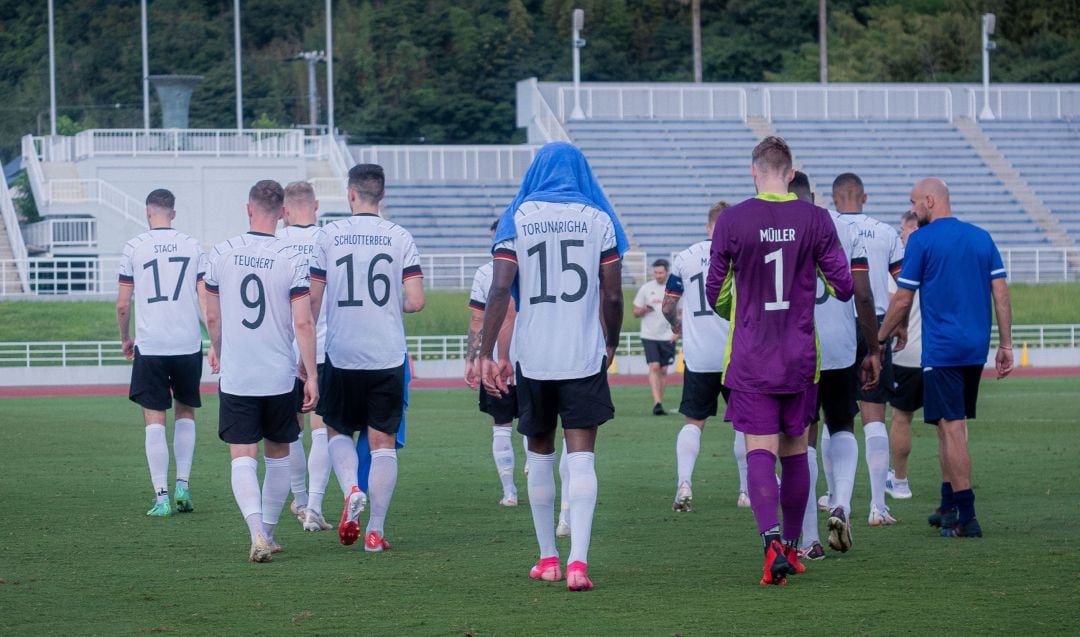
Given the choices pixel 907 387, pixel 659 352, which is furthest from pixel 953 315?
pixel 659 352

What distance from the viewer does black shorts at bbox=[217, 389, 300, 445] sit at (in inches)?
330

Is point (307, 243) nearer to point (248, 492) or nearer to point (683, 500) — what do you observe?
point (248, 492)

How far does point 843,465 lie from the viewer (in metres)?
8.52

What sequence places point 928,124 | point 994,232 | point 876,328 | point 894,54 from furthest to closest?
point 894,54 → point 928,124 → point 994,232 → point 876,328

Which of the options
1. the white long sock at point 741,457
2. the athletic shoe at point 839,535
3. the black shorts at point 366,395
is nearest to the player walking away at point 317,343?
the black shorts at point 366,395

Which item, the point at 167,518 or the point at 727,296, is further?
the point at 167,518

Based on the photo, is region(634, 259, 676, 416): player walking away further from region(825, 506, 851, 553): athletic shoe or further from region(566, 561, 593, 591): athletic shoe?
region(566, 561, 593, 591): athletic shoe

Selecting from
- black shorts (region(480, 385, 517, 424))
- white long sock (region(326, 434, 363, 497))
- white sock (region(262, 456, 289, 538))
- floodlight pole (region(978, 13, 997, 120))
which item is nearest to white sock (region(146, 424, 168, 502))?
white long sock (region(326, 434, 363, 497))

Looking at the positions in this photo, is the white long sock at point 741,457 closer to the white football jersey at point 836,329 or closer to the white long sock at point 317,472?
the white football jersey at point 836,329

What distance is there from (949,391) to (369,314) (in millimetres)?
3259

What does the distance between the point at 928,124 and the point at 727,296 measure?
43.5 meters

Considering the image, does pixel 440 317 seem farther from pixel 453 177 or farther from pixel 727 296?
pixel 727 296

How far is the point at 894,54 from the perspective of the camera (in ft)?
208

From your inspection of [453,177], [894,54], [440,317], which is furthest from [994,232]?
[894,54]
